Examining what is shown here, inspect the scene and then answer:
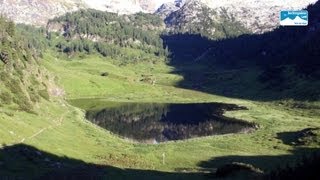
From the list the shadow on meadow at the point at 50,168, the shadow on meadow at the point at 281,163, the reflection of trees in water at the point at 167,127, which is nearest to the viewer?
the shadow on meadow at the point at 281,163

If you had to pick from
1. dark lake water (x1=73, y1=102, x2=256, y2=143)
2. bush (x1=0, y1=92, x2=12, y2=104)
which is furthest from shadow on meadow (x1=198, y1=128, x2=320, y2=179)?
bush (x1=0, y1=92, x2=12, y2=104)

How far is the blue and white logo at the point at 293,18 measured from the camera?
47.4 metres

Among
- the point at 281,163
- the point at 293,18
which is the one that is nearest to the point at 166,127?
the point at 281,163

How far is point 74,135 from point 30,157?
4200 cm

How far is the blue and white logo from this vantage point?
156 ft

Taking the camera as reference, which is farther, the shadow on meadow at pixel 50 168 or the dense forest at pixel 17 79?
the dense forest at pixel 17 79

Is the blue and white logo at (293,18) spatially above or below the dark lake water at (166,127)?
above

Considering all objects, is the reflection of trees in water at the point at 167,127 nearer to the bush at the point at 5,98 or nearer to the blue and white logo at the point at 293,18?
the bush at the point at 5,98

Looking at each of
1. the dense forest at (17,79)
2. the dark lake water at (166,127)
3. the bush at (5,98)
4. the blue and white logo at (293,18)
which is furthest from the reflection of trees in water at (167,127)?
the blue and white logo at (293,18)

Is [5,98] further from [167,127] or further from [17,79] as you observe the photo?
[167,127]

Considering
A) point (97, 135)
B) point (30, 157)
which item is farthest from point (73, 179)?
point (97, 135)

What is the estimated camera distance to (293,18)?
48.5 m

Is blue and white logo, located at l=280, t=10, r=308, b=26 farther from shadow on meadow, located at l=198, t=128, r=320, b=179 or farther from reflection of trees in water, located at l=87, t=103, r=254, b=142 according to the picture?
reflection of trees in water, located at l=87, t=103, r=254, b=142

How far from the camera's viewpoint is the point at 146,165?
307ft
